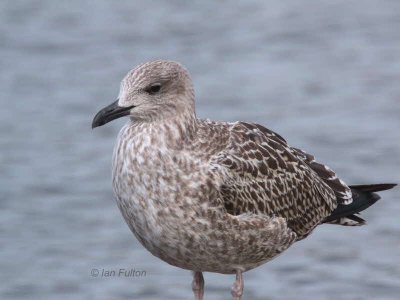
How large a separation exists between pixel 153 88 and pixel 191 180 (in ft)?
2.11

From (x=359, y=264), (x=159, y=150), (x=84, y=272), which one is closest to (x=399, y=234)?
(x=359, y=264)

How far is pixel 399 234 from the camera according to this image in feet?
49.0

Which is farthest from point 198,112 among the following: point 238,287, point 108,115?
point 108,115

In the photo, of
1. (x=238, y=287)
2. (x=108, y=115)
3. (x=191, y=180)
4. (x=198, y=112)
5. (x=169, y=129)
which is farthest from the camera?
(x=198, y=112)

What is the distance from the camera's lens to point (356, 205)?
11.4 meters

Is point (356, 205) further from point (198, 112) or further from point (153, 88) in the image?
point (198, 112)

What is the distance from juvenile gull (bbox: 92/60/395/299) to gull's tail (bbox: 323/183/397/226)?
0.60 meters

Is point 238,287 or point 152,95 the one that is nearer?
point 152,95

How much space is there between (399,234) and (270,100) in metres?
2.86

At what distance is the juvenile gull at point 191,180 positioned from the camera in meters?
10.1

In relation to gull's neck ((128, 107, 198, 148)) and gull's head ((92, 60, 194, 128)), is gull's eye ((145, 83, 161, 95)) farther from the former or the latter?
gull's neck ((128, 107, 198, 148))

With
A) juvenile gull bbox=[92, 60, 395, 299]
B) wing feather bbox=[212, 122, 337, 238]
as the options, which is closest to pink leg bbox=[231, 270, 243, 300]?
juvenile gull bbox=[92, 60, 395, 299]

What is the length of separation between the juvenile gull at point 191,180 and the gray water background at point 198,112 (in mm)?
3311

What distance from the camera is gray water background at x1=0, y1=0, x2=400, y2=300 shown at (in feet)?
47.3
